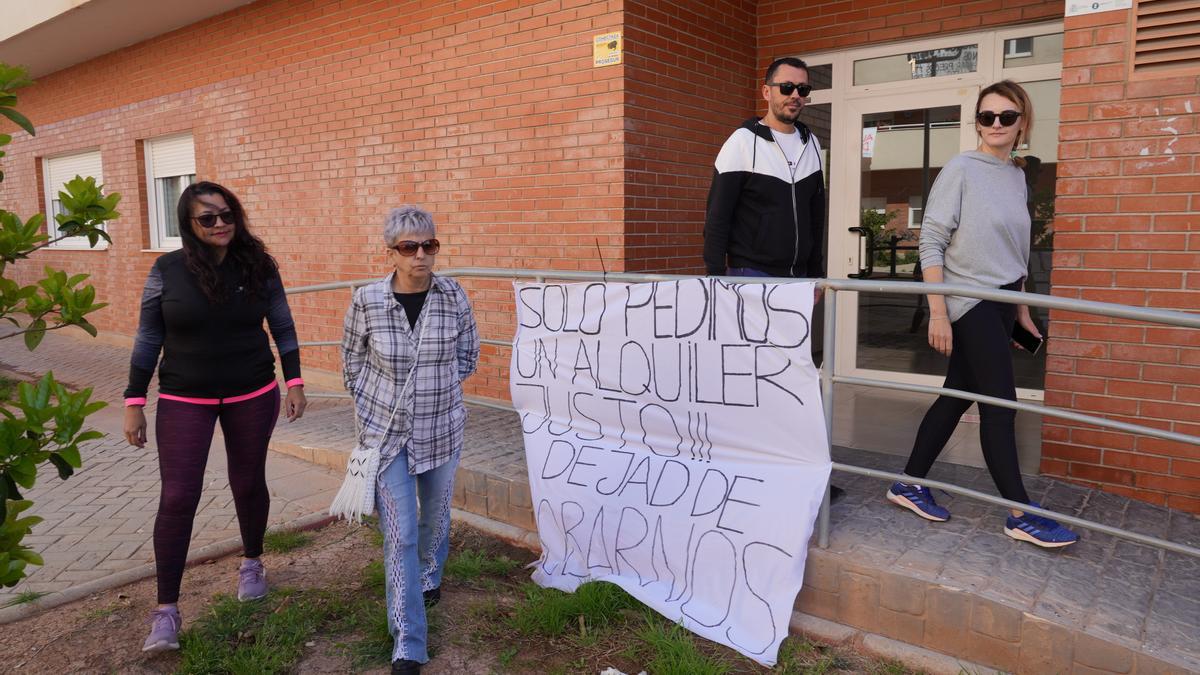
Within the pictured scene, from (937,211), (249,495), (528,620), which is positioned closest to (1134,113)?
(937,211)

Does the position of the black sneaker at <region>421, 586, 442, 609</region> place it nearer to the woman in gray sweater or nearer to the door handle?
the woman in gray sweater

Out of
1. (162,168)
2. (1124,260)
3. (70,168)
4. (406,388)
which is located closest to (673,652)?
(406,388)

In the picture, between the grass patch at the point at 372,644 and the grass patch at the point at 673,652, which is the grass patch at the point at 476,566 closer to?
the grass patch at the point at 372,644

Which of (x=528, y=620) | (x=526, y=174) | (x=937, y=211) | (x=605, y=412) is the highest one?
(x=526, y=174)

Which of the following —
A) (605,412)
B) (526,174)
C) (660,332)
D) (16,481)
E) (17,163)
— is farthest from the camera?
(17,163)

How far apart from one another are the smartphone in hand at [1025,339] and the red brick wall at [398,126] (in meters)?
2.96

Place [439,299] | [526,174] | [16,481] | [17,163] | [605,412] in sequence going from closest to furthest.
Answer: [16,481], [439,299], [605,412], [526,174], [17,163]

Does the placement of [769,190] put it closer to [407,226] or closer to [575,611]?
[407,226]

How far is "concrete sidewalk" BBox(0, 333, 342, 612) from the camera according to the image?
426cm

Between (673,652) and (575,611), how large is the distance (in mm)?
555

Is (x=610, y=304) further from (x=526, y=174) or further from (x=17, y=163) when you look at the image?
(x=17, y=163)

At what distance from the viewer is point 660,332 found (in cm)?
379

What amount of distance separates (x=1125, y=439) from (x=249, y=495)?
4.30 metres

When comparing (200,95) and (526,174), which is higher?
(200,95)
